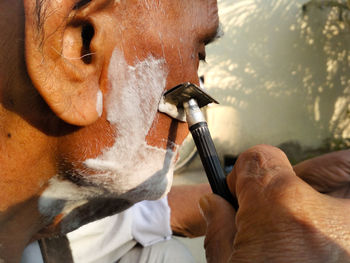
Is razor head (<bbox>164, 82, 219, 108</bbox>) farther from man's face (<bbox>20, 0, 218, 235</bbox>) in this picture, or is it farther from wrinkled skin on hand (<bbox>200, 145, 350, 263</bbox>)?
wrinkled skin on hand (<bbox>200, 145, 350, 263</bbox>)

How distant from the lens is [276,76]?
2.42m

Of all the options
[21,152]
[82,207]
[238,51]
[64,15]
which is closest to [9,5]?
[64,15]

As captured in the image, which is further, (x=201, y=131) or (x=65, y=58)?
(x=201, y=131)

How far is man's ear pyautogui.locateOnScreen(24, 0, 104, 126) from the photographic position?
1.37 ft

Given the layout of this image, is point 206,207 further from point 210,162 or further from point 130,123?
point 130,123

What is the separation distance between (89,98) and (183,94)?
191mm

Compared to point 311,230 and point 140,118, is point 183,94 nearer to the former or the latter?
point 140,118

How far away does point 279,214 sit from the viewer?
1.26 ft

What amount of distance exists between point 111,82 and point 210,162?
0.23m

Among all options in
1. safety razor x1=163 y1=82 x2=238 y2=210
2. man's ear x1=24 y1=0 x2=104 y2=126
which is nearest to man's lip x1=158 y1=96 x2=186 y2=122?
safety razor x1=163 y1=82 x2=238 y2=210

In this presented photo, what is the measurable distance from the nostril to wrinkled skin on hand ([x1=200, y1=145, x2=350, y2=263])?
0.97 ft

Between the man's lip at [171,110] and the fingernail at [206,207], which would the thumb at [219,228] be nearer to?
the fingernail at [206,207]

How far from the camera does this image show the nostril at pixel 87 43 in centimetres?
48


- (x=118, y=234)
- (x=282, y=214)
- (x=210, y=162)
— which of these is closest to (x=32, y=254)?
(x=118, y=234)
